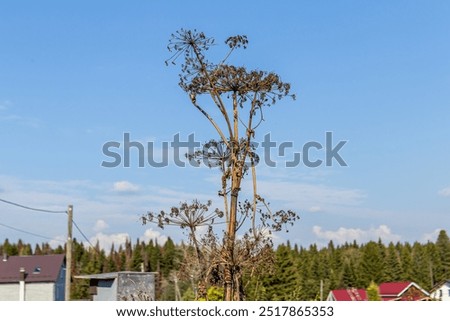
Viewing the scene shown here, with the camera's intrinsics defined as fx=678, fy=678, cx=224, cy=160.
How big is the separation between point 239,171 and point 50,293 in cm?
5598

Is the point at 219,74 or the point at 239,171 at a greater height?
the point at 219,74

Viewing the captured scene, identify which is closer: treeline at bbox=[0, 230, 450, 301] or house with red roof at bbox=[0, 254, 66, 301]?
house with red roof at bbox=[0, 254, 66, 301]

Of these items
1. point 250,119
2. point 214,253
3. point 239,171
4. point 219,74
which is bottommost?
point 214,253

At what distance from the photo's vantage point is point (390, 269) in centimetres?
9838

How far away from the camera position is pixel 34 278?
207ft

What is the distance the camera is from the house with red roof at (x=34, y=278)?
205 ft

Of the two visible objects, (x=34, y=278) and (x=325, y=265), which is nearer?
(x=34, y=278)

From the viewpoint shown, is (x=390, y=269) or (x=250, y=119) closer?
(x=250, y=119)

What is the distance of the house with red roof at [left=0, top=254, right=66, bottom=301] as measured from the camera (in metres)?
62.6

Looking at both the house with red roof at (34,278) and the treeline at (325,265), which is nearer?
the house with red roof at (34,278)
